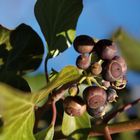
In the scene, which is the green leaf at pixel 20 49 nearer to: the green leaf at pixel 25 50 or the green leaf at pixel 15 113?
the green leaf at pixel 25 50

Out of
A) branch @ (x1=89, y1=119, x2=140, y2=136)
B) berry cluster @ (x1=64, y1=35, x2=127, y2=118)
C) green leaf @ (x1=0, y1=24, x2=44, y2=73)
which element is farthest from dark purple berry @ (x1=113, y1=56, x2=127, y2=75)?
green leaf @ (x1=0, y1=24, x2=44, y2=73)

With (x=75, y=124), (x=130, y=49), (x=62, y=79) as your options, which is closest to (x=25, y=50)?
(x=75, y=124)

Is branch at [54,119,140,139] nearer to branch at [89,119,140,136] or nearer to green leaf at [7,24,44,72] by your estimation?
branch at [89,119,140,136]

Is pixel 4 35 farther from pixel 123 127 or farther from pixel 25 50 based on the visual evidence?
pixel 123 127

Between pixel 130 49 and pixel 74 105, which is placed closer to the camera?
pixel 130 49

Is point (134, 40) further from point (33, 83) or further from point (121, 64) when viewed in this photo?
point (33, 83)

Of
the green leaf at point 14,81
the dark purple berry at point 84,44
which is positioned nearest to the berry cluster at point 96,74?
the dark purple berry at point 84,44
